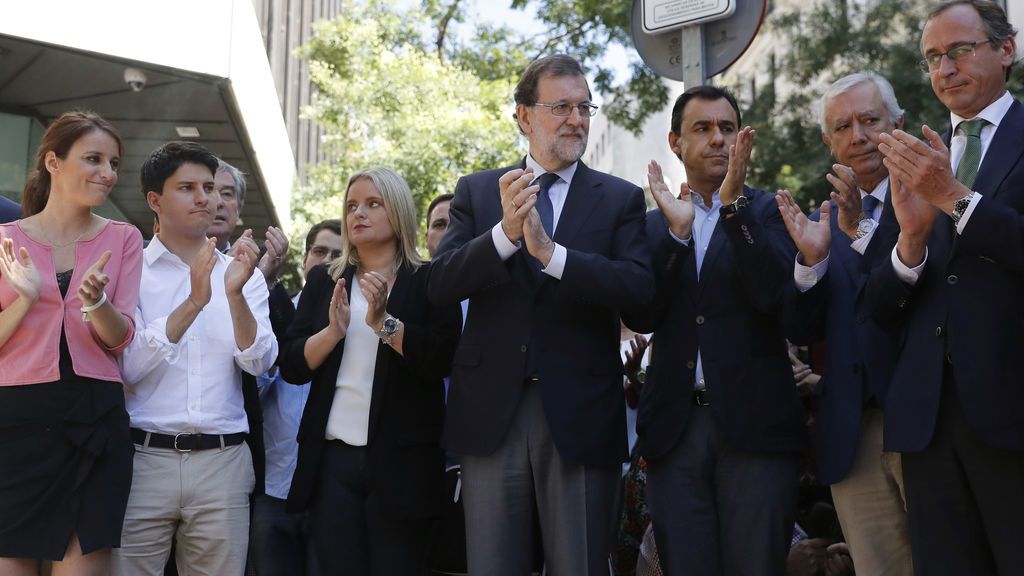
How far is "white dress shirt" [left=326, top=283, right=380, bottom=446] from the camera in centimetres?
440

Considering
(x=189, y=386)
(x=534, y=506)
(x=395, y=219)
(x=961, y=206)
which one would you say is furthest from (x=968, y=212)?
(x=189, y=386)

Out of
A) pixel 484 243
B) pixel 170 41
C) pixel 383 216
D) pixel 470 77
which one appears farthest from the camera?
pixel 470 77

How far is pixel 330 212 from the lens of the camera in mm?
19250

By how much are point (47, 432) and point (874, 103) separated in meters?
3.63

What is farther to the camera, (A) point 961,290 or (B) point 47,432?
(B) point 47,432

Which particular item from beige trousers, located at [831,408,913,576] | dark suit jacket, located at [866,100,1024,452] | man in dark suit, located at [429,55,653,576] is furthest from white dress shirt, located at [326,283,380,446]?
dark suit jacket, located at [866,100,1024,452]

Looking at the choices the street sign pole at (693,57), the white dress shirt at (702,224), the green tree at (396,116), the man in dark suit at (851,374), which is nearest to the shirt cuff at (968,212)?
the man in dark suit at (851,374)

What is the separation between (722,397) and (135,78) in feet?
21.4

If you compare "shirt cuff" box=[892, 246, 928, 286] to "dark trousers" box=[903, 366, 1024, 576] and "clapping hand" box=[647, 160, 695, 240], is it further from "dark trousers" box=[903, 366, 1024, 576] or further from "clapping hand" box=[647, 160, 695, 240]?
"clapping hand" box=[647, 160, 695, 240]

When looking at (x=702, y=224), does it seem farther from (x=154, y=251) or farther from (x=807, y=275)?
(x=154, y=251)

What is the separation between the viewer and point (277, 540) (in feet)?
16.6

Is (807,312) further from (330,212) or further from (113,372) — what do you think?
(330,212)

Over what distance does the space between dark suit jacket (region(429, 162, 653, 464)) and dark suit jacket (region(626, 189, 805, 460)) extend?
224 millimetres

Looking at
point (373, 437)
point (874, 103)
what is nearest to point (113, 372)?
point (373, 437)
